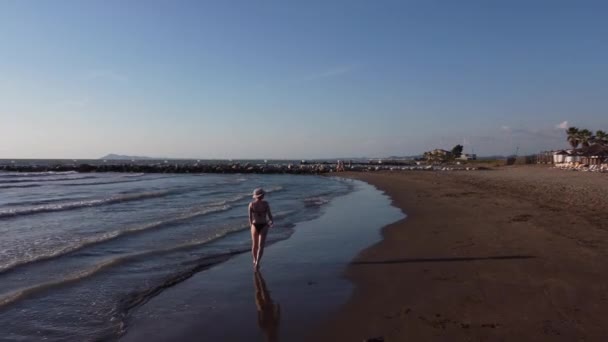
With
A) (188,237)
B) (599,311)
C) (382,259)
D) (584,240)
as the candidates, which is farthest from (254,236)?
(584,240)

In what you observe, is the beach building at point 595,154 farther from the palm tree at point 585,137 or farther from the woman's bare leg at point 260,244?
the woman's bare leg at point 260,244

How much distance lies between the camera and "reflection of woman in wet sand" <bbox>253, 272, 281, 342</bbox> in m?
5.51

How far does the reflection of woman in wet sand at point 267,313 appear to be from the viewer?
5508mm

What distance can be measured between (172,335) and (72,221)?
40.1 ft

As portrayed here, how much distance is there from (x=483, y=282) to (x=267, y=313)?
11.5 ft

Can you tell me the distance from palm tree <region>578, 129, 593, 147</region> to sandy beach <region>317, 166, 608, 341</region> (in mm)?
65517

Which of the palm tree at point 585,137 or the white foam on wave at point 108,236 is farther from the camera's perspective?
the palm tree at point 585,137

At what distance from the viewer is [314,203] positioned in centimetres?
2259

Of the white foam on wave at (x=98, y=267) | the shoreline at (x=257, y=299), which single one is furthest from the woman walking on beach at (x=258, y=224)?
the white foam on wave at (x=98, y=267)

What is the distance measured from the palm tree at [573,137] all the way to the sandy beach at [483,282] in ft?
224

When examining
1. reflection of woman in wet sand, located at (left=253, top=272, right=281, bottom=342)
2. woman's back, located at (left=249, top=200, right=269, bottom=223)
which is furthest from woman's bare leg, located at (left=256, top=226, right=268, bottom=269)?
reflection of woman in wet sand, located at (left=253, top=272, right=281, bottom=342)

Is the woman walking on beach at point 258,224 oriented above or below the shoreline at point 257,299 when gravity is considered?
above

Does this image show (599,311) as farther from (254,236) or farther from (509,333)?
(254,236)

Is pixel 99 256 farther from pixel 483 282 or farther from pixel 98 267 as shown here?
pixel 483 282
